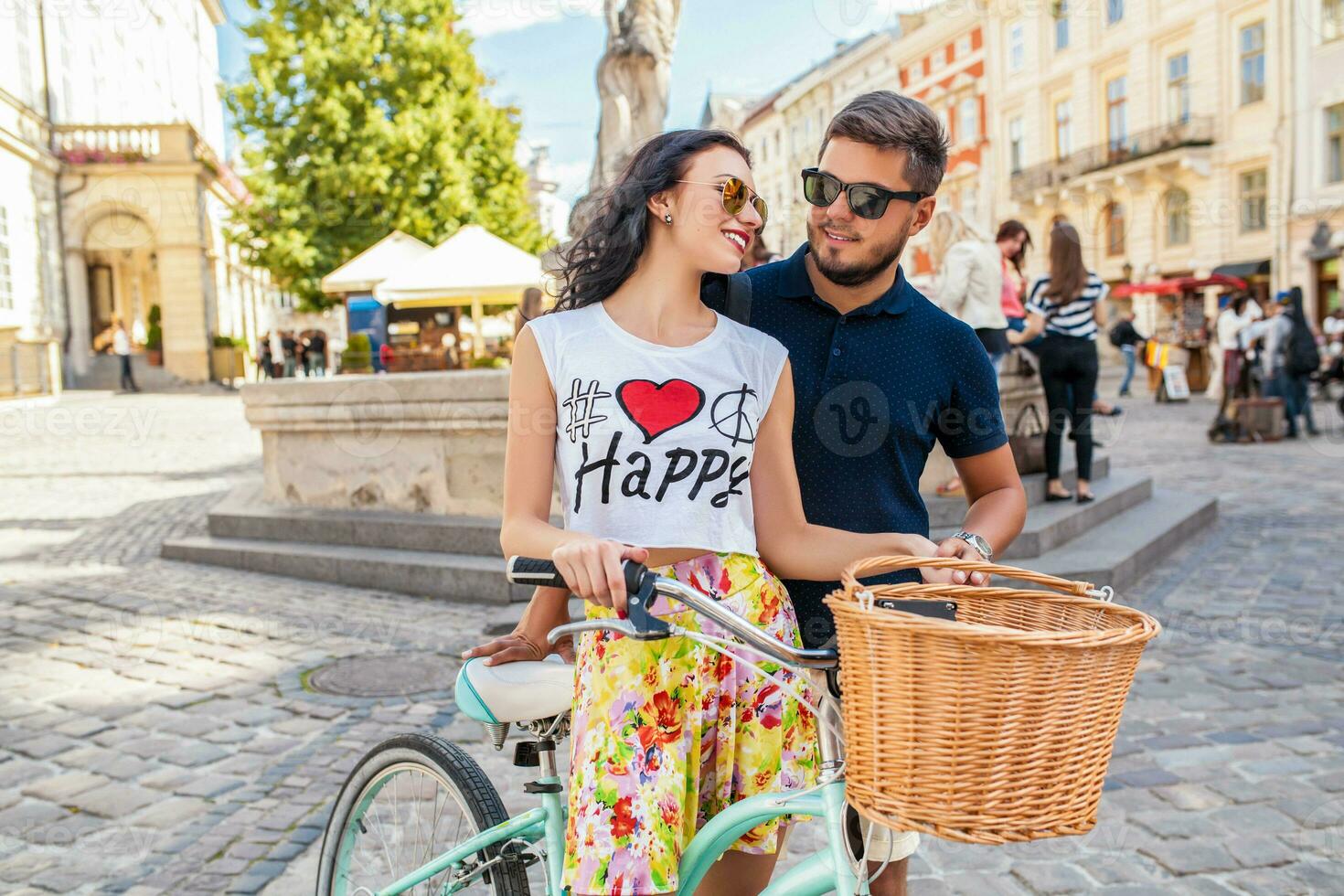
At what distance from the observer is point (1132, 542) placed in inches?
277

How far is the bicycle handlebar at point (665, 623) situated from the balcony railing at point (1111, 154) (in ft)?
115

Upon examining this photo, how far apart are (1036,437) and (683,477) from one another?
6.61 metres

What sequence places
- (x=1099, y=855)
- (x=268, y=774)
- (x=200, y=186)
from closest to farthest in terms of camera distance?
Answer: (x=1099, y=855) → (x=268, y=774) → (x=200, y=186)

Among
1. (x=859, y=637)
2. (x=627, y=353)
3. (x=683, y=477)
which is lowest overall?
(x=859, y=637)

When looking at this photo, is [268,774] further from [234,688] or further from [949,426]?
[949,426]

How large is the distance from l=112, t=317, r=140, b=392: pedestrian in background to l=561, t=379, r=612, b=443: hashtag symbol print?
1157 inches

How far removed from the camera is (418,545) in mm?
6973

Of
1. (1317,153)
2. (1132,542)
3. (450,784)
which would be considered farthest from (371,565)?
(1317,153)

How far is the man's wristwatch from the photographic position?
1.85 m

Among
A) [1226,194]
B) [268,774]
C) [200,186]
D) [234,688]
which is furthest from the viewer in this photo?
[200,186]

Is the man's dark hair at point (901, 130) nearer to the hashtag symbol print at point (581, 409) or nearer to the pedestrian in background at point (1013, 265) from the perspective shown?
the hashtag symbol print at point (581, 409)

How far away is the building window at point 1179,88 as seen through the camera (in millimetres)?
32969

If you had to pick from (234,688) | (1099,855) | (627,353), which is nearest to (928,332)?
(627,353)

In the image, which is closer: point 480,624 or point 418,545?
point 480,624
